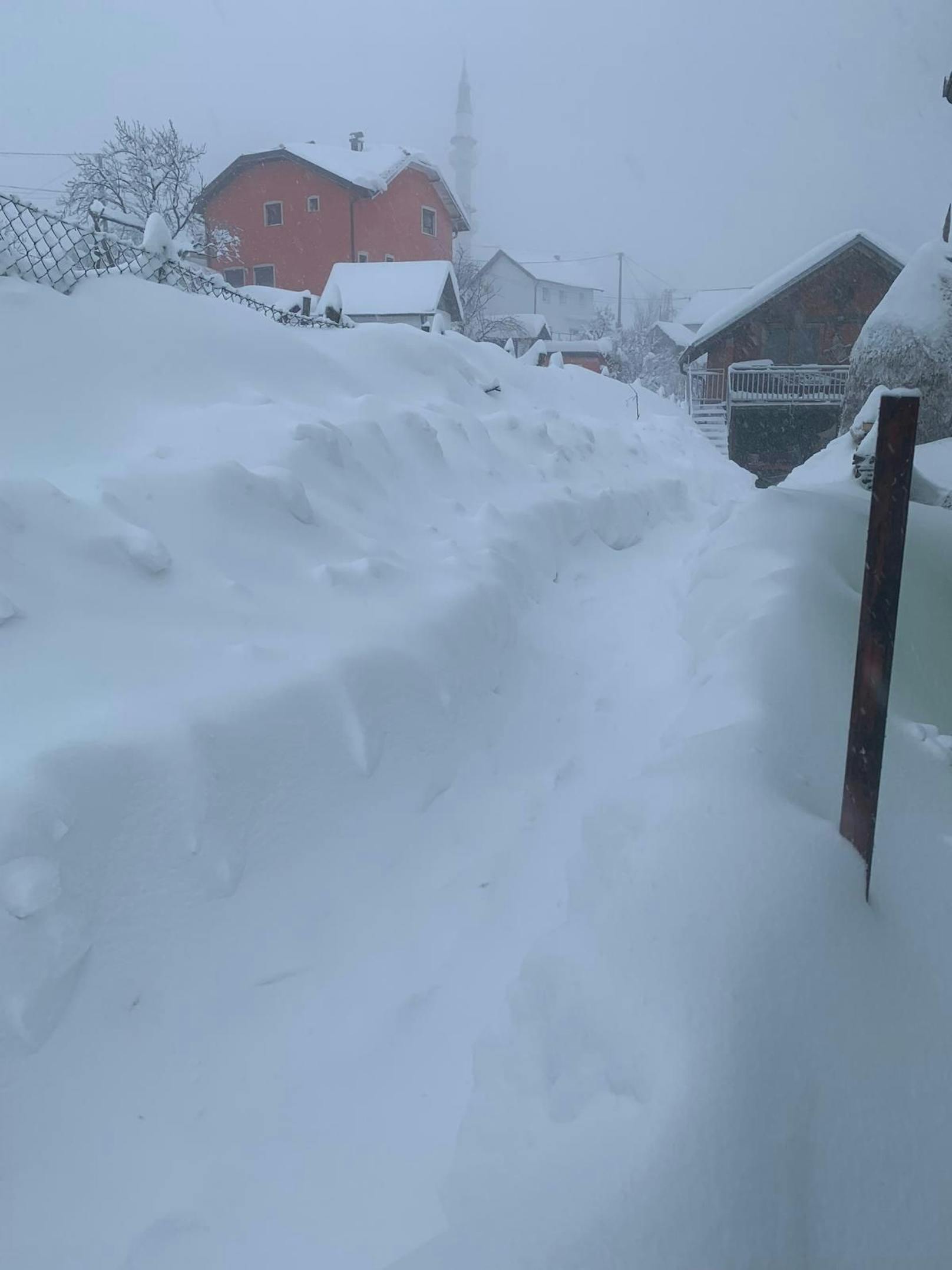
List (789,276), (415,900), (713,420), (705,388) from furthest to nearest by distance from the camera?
(705,388), (713,420), (789,276), (415,900)

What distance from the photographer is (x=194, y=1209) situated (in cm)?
176

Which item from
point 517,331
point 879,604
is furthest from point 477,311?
point 879,604

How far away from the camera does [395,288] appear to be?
27672 millimetres

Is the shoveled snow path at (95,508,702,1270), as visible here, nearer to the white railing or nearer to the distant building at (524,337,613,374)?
the white railing

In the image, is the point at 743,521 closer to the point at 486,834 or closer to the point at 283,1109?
the point at 486,834

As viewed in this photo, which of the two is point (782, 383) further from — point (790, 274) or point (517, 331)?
point (517, 331)

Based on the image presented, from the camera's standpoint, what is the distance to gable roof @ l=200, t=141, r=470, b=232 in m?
31.0

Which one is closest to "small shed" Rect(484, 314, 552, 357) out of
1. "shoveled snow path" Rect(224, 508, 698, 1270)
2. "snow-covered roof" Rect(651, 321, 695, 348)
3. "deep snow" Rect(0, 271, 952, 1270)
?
"snow-covered roof" Rect(651, 321, 695, 348)

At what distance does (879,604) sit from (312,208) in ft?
113

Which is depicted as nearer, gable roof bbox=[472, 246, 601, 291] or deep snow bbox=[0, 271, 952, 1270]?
deep snow bbox=[0, 271, 952, 1270]

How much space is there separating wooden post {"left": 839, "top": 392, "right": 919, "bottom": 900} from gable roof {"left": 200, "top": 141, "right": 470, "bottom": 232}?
3315 centimetres

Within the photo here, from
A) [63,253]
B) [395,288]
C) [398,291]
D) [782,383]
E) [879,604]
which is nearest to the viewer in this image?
[879,604]

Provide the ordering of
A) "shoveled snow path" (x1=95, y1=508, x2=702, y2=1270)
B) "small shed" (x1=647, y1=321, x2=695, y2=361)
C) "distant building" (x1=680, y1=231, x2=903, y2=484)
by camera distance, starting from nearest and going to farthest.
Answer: "shoveled snow path" (x1=95, y1=508, x2=702, y2=1270) < "distant building" (x1=680, y1=231, x2=903, y2=484) < "small shed" (x1=647, y1=321, x2=695, y2=361)

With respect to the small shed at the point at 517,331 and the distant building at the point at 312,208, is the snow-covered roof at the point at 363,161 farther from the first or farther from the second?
the small shed at the point at 517,331
